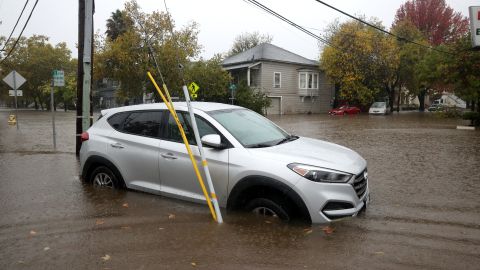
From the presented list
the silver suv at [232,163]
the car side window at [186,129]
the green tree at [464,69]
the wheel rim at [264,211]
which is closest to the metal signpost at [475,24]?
Answer: the green tree at [464,69]

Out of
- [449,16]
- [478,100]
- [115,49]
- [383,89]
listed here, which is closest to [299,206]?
[478,100]

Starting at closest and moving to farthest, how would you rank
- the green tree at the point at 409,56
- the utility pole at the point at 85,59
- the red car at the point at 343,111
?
the utility pole at the point at 85,59 < the red car at the point at 343,111 < the green tree at the point at 409,56

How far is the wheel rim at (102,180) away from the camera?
651 cm

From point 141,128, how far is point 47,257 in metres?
2.37

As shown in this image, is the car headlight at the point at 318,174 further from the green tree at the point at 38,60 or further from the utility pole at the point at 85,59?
the green tree at the point at 38,60

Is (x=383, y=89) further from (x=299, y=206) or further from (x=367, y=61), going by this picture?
(x=299, y=206)

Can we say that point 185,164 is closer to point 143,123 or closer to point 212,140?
point 212,140

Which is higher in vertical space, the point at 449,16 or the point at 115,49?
the point at 449,16

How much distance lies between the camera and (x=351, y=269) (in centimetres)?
386

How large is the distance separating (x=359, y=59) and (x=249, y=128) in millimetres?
39215

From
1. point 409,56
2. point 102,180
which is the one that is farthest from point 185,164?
point 409,56

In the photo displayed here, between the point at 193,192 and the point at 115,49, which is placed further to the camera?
the point at 115,49

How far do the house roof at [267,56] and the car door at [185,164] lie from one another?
37.3 meters

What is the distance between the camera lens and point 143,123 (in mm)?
6145
